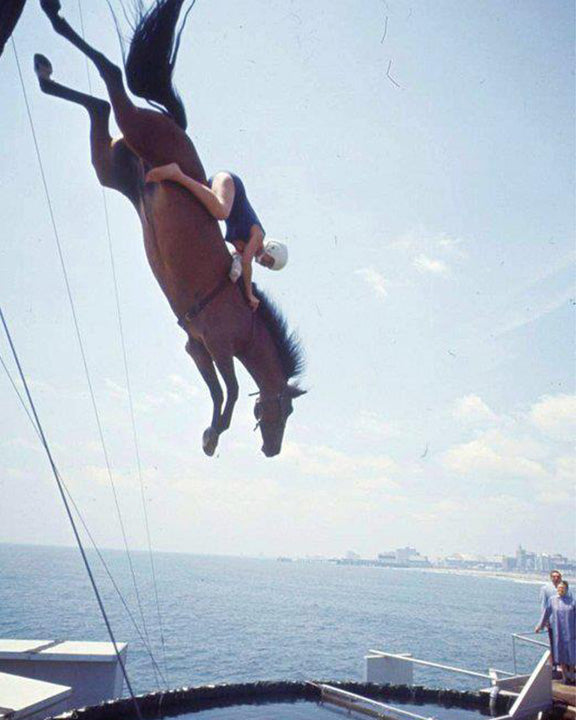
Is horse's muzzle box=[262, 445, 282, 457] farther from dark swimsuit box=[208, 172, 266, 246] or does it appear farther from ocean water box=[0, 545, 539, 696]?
ocean water box=[0, 545, 539, 696]

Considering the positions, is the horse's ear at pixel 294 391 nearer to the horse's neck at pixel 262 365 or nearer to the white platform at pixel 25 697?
the horse's neck at pixel 262 365

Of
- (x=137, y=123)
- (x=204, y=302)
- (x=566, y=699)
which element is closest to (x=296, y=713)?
(x=566, y=699)

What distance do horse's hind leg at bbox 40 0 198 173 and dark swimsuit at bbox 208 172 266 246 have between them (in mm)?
249

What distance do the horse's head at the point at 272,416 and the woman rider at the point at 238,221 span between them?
621mm

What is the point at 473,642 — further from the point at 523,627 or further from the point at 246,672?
the point at 246,672

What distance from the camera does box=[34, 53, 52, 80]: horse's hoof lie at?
2.75m

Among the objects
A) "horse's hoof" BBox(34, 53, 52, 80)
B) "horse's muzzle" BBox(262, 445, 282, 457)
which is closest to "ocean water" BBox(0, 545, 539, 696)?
"horse's muzzle" BBox(262, 445, 282, 457)

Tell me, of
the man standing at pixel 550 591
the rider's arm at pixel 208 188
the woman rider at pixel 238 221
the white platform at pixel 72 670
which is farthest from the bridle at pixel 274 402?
the man standing at pixel 550 591

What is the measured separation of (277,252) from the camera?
292 centimetres

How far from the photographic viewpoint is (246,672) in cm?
4116

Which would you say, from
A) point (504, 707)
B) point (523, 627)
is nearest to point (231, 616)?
point (523, 627)

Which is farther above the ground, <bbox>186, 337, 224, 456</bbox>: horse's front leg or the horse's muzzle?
<bbox>186, 337, 224, 456</bbox>: horse's front leg

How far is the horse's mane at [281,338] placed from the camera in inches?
133

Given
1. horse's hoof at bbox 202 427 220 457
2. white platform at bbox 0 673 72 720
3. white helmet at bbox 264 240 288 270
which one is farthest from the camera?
white platform at bbox 0 673 72 720
